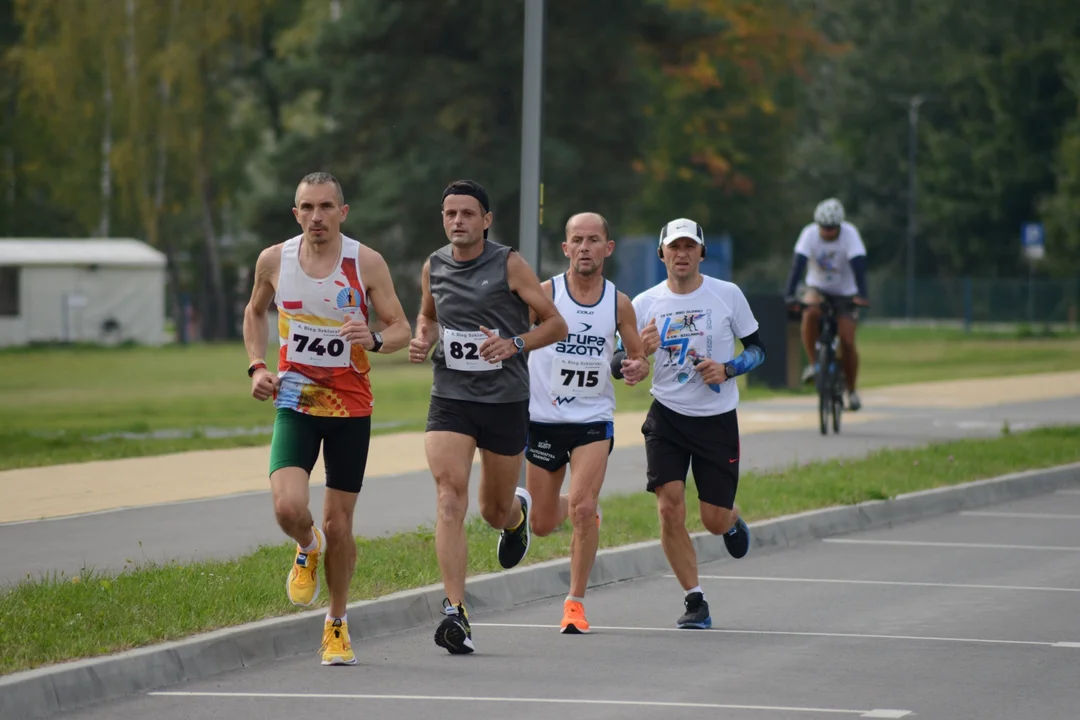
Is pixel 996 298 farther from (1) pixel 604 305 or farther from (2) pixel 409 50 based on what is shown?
(1) pixel 604 305

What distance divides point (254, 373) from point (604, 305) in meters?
1.91

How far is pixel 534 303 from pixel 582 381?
64 cm

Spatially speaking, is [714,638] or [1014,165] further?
[1014,165]

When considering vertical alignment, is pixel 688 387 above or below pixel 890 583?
above

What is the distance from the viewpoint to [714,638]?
904 cm

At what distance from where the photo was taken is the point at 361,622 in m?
9.05

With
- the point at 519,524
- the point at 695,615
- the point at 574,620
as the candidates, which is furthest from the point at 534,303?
the point at 695,615

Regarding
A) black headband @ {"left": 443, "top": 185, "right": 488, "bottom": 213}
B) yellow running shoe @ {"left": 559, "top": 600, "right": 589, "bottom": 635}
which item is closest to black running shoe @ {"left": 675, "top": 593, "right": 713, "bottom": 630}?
yellow running shoe @ {"left": 559, "top": 600, "right": 589, "bottom": 635}

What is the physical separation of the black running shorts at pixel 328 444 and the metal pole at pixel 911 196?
67.8m

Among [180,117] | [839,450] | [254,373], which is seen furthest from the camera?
[180,117]

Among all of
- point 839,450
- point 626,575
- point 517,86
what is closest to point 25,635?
point 626,575

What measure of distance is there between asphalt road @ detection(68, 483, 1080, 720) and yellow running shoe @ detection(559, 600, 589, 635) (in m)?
0.09

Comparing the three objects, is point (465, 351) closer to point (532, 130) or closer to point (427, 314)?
point (427, 314)

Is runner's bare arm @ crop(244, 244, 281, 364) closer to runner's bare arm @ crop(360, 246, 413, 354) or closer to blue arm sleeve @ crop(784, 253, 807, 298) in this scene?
runner's bare arm @ crop(360, 246, 413, 354)
